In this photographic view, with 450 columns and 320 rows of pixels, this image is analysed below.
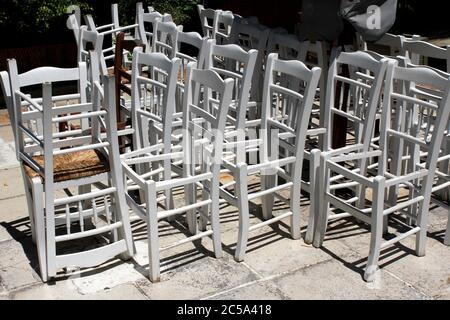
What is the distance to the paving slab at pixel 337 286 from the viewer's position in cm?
328

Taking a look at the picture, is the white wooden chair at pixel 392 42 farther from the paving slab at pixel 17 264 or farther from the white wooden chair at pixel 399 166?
the paving slab at pixel 17 264

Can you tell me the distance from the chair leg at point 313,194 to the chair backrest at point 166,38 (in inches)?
62.4

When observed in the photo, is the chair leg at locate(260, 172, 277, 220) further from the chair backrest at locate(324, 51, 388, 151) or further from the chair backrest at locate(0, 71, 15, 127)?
the chair backrest at locate(0, 71, 15, 127)

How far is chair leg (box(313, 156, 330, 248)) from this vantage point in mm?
3566

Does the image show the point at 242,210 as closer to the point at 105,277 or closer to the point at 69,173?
the point at 105,277

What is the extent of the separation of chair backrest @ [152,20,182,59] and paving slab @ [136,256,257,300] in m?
1.79

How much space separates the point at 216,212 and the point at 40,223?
0.95 meters

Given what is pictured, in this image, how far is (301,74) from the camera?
11.5 feet

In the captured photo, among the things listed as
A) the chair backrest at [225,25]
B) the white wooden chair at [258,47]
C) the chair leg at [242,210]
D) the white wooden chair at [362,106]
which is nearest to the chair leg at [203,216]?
the chair leg at [242,210]

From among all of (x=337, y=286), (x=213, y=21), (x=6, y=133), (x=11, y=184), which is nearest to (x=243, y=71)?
(x=337, y=286)

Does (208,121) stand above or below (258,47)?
below

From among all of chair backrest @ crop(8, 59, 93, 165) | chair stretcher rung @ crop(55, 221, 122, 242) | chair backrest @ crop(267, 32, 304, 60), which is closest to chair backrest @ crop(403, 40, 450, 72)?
chair backrest @ crop(267, 32, 304, 60)

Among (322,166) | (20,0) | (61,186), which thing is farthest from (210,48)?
(20,0)

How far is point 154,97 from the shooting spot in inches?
172
